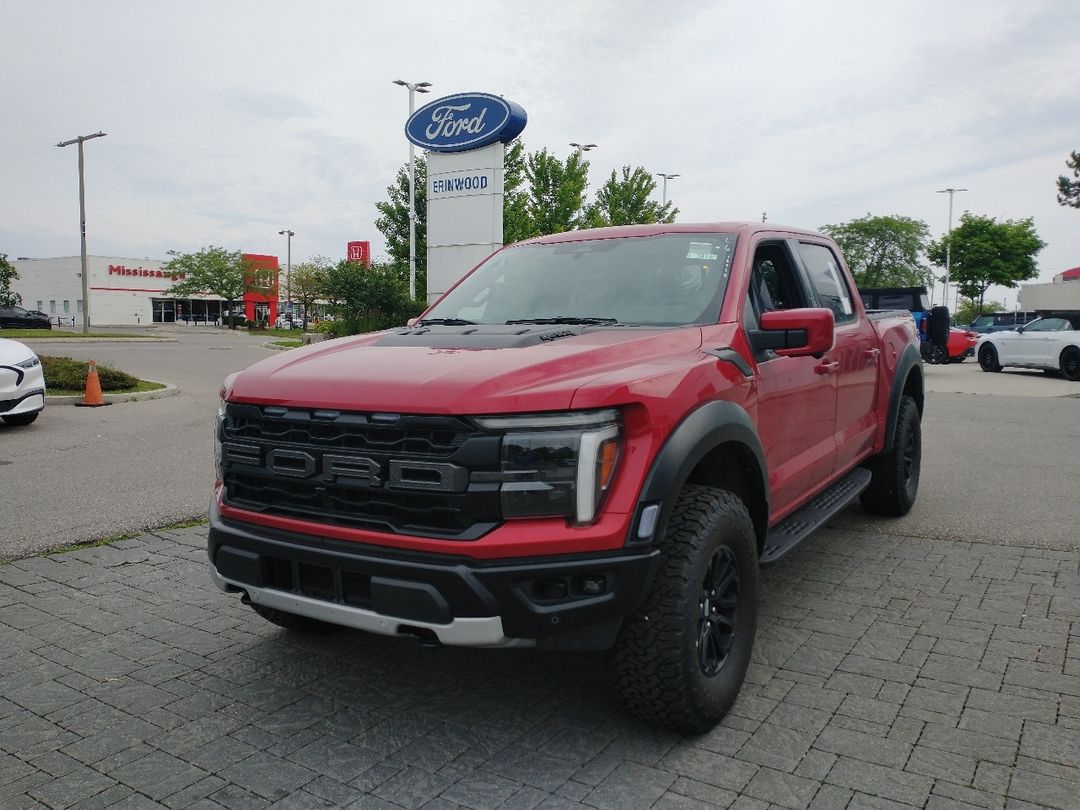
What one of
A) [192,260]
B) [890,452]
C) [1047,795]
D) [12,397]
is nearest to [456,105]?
[12,397]

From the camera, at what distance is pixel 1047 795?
273 centimetres

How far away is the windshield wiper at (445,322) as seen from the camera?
13.3 ft

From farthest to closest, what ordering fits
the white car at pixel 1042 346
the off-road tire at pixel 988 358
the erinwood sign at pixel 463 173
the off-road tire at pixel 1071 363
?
the off-road tire at pixel 988 358
the white car at pixel 1042 346
the off-road tire at pixel 1071 363
the erinwood sign at pixel 463 173

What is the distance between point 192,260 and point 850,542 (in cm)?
7004

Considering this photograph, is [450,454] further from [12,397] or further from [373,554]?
[12,397]

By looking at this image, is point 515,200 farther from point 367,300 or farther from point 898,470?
point 898,470

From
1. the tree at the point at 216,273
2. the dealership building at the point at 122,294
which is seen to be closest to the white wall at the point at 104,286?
the dealership building at the point at 122,294

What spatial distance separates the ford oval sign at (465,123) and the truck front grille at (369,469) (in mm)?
15366

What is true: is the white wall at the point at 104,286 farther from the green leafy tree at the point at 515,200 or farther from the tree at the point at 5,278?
the green leafy tree at the point at 515,200

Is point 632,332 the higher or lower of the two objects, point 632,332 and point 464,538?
the higher

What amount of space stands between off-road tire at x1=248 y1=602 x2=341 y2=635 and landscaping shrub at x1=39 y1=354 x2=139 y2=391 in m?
10.8

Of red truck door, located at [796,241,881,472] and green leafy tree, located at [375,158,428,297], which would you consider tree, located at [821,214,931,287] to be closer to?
green leafy tree, located at [375,158,428,297]

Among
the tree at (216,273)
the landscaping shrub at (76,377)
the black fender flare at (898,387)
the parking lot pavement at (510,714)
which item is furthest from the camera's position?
the tree at (216,273)

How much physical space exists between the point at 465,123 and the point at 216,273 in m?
54.9
